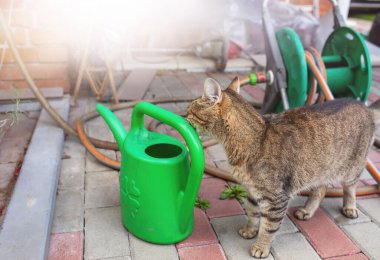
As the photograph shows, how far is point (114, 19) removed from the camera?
13.4 ft

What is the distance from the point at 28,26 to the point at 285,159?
2.61 meters

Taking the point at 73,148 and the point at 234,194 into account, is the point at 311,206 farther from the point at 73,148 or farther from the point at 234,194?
the point at 73,148

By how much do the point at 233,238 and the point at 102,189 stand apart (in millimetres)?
881

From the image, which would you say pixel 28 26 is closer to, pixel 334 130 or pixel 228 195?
pixel 228 195

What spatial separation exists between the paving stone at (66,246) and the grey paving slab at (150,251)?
0.26m

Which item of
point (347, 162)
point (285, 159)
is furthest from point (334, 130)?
point (285, 159)

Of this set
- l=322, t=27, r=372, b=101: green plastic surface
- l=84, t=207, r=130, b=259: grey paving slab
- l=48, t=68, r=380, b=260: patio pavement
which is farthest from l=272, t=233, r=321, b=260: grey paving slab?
l=322, t=27, r=372, b=101: green plastic surface

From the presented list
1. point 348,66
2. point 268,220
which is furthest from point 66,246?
point 348,66

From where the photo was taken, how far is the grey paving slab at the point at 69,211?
211cm

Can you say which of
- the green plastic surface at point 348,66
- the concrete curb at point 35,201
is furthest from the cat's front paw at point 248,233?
the green plastic surface at point 348,66

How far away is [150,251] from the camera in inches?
77.8

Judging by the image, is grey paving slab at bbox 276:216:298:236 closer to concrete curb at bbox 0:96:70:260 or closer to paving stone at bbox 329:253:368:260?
paving stone at bbox 329:253:368:260

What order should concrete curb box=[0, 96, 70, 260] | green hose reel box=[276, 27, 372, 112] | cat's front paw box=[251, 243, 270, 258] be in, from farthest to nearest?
green hose reel box=[276, 27, 372, 112], cat's front paw box=[251, 243, 270, 258], concrete curb box=[0, 96, 70, 260]

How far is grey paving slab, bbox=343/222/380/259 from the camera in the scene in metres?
2.02
